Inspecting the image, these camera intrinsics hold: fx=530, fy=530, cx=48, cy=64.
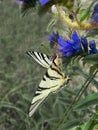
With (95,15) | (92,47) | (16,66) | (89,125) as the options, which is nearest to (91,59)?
(92,47)

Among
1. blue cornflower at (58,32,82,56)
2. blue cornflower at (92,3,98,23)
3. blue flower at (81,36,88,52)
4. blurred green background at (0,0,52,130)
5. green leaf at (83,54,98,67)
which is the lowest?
blurred green background at (0,0,52,130)

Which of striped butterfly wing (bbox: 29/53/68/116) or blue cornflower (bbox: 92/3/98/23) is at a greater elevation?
blue cornflower (bbox: 92/3/98/23)

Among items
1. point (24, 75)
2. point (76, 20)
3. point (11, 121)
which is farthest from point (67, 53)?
point (24, 75)

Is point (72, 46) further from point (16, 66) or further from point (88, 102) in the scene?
point (16, 66)

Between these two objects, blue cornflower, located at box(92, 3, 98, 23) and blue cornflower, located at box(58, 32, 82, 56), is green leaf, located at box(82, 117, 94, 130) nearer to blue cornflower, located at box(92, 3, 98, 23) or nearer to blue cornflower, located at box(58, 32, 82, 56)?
blue cornflower, located at box(58, 32, 82, 56)

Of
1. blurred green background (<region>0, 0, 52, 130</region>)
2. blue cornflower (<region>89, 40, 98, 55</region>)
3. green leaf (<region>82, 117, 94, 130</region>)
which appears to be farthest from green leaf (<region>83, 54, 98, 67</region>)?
blurred green background (<region>0, 0, 52, 130</region>)

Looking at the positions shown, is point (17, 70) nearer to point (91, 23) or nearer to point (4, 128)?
point (4, 128)
